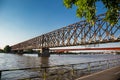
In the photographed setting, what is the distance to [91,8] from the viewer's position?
42.1ft

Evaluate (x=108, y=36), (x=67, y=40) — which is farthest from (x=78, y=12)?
(x=67, y=40)

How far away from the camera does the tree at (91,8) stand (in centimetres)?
1217

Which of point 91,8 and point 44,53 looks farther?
point 44,53

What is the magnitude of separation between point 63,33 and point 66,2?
294ft

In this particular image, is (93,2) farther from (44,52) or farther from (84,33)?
(44,52)

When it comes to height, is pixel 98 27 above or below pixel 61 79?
above

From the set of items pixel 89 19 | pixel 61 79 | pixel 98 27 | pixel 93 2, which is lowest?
pixel 61 79

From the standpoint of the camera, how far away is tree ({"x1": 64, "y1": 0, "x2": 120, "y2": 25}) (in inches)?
479

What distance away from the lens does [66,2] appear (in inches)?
525

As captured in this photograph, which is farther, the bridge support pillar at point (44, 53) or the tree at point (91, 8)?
the bridge support pillar at point (44, 53)

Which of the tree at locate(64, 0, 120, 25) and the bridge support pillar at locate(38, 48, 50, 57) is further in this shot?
the bridge support pillar at locate(38, 48, 50, 57)

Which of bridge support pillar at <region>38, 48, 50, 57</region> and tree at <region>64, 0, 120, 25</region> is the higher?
tree at <region>64, 0, 120, 25</region>


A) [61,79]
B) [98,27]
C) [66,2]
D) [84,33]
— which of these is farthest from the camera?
[84,33]

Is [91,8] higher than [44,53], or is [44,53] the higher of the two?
[91,8]
